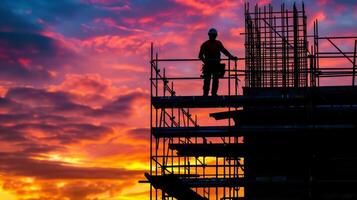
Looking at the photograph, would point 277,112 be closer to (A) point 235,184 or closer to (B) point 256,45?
(A) point 235,184

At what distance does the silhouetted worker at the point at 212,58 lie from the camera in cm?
2521

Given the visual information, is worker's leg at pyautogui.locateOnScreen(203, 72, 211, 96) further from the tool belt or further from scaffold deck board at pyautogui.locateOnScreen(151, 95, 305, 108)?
scaffold deck board at pyautogui.locateOnScreen(151, 95, 305, 108)

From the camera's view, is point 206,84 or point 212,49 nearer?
point 206,84

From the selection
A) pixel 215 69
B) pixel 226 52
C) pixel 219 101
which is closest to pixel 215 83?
pixel 215 69

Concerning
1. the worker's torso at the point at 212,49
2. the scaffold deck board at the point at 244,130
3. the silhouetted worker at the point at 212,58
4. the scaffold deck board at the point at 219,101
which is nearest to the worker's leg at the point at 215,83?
the silhouetted worker at the point at 212,58

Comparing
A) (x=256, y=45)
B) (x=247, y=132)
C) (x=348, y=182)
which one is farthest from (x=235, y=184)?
(x=256, y=45)

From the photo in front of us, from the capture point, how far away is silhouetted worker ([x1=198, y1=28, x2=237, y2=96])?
82.7 feet

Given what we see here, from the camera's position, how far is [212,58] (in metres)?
25.5

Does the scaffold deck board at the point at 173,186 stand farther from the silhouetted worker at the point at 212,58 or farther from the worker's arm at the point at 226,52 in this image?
the worker's arm at the point at 226,52

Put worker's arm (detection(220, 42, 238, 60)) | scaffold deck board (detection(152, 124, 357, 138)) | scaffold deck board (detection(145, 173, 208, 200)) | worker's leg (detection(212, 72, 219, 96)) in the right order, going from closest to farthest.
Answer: scaffold deck board (detection(152, 124, 357, 138)) < scaffold deck board (detection(145, 173, 208, 200)) < worker's leg (detection(212, 72, 219, 96)) < worker's arm (detection(220, 42, 238, 60))

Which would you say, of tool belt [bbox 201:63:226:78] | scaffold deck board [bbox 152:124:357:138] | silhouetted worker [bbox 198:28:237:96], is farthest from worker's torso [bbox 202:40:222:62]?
scaffold deck board [bbox 152:124:357:138]

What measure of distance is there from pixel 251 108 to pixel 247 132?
4.66 ft

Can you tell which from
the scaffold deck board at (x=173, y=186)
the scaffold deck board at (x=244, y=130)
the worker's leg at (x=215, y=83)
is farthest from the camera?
the worker's leg at (x=215, y=83)

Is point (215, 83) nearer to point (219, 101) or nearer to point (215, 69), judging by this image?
point (215, 69)
